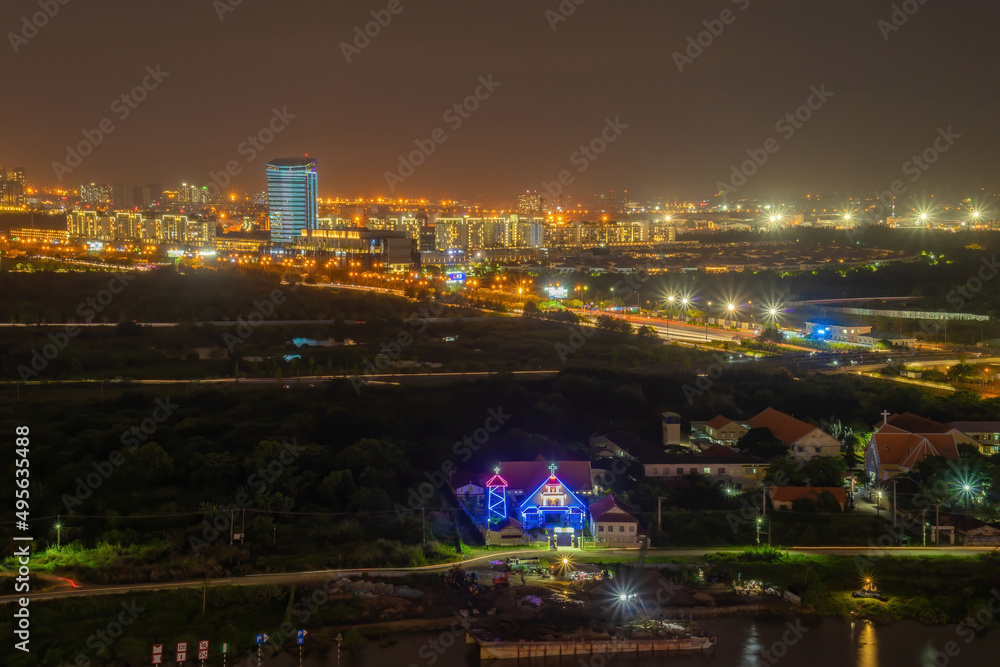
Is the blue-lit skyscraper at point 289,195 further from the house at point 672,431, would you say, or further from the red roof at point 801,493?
the red roof at point 801,493

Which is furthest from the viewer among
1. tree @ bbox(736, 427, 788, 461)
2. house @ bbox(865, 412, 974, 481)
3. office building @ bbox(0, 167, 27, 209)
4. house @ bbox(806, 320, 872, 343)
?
office building @ bbox(0, 167, 27, 209)

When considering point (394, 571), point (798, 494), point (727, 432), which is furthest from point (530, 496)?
point (727, 432)

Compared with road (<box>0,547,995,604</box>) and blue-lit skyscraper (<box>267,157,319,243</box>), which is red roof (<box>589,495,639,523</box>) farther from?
blue-lit skyscraper (<box>267,157,319,243</box>)

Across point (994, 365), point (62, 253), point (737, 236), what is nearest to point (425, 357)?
point (994, 365)

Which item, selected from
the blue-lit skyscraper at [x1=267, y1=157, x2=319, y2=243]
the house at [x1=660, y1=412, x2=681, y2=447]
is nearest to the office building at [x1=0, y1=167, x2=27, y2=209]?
the blue-lit skyscraper at [x1=267, y1=157, x2=319, y2=243]

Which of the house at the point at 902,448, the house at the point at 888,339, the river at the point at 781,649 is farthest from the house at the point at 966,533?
the house at the point at 888,339

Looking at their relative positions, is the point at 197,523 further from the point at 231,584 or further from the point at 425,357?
the point at 425,357

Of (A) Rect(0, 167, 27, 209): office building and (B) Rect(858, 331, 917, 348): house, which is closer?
(B) Rect(858, 331, 917, 348): house
